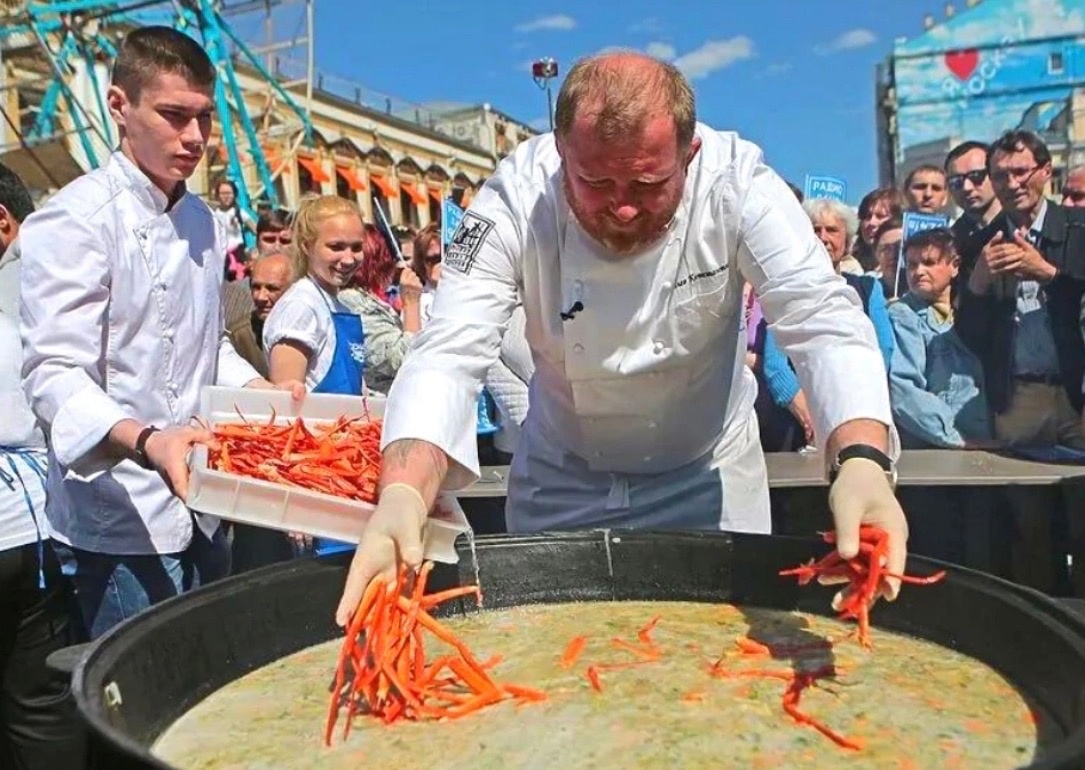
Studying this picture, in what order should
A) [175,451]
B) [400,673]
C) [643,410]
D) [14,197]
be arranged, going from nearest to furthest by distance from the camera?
[400,673] < [175,451] < [643,410] < [14,197]

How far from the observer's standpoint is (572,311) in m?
2.21

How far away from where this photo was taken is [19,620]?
2.72m

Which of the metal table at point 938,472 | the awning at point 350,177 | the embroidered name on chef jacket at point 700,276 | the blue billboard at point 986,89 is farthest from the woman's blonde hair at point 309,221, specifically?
the awning at point 350,177

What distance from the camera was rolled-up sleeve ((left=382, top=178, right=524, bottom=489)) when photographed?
6.46 ft

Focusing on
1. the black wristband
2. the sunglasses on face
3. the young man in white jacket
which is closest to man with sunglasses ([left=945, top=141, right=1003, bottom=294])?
the sunglasses on face

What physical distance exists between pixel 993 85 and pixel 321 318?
36.8ft

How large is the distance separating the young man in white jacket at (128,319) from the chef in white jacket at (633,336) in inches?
25.1

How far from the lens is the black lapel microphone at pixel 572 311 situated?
220 cm

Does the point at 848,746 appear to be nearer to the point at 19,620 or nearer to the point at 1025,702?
the point at 1025,702

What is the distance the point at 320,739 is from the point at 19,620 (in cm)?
154

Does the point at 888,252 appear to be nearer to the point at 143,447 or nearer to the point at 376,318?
the point at 376,318

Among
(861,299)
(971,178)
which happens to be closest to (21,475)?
(861,299)

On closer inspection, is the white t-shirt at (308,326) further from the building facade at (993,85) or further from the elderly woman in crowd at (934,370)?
the building facade at (993,85)

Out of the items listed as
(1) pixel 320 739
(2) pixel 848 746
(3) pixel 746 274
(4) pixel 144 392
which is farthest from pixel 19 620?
(2) pixel 848 746
